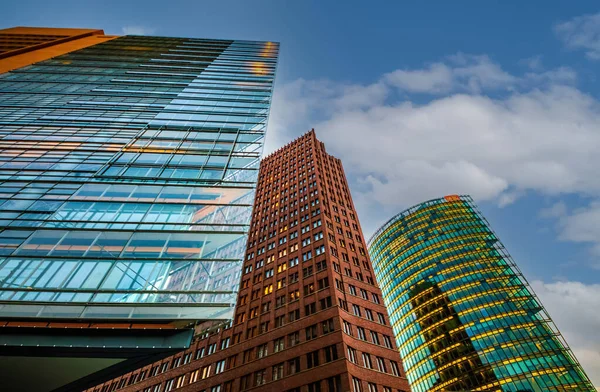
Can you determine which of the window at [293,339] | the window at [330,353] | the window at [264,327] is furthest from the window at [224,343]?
the window at [330,353]

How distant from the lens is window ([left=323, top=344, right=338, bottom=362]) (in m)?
33.6

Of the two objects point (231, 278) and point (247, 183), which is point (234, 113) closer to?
point (247, 183)

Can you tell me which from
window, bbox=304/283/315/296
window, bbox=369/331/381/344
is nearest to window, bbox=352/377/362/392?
window, bbox=369/331/381/344

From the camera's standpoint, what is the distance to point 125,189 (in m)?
17.4

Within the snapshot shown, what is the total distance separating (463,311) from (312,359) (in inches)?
2561

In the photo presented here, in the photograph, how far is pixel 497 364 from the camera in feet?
230

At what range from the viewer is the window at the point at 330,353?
3356 centimetres

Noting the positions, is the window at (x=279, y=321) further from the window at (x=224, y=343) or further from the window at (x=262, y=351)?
the window at (x=224, y=343)

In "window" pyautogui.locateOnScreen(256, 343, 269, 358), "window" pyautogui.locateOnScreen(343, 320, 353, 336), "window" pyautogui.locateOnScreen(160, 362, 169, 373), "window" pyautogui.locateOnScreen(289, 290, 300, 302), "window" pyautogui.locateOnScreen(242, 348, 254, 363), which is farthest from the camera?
"window" pyautogui.locateOnScreen(160, 362, 169, 373)

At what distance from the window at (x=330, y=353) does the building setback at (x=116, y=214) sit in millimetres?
25147

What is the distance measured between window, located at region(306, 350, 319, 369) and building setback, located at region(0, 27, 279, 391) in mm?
25261

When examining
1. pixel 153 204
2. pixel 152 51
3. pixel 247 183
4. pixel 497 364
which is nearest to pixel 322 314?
pixel 247 183

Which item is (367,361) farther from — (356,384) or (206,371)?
(206,371)

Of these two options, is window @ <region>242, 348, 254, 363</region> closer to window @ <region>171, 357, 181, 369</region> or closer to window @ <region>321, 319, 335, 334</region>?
window @ <region>321, 319, 335, 334</region>
